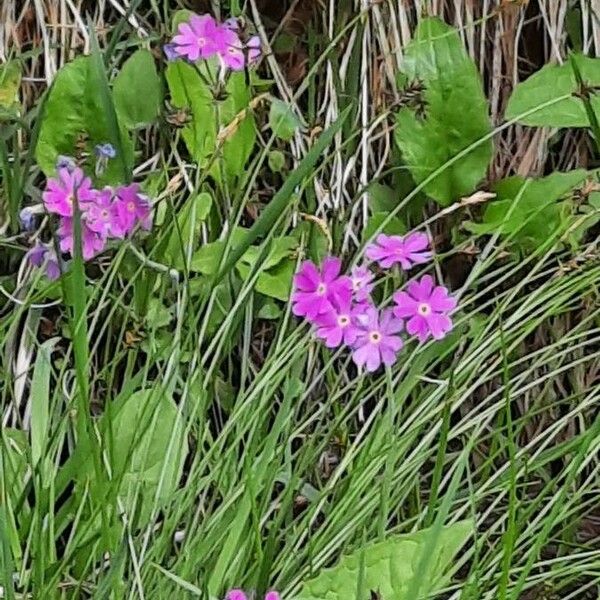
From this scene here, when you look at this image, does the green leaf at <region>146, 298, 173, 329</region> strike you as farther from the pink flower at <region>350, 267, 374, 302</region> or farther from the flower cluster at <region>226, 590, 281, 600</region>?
the flower cluster at <region>226, 590, 281, 600</region>

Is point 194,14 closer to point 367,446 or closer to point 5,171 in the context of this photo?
point 5,171

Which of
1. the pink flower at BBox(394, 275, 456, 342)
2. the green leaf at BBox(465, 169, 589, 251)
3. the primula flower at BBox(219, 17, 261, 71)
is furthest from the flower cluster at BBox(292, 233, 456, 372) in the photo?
the primula flower at BBox(219, 17, 261, 71)

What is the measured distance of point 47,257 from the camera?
94 centimetres

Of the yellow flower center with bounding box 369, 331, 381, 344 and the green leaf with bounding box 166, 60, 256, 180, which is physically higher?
the green leaf with bounding box 166, 60, 256, 180

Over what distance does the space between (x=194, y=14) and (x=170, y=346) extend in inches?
13.0

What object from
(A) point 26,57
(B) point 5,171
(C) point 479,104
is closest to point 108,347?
(B) point 5,171

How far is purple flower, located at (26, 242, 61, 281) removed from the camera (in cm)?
94

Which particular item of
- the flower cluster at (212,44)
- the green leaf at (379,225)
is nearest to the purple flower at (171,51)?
the flower cluster at (212,44)

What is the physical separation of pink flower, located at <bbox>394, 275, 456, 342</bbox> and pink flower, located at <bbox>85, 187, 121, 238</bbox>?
0.80 feet

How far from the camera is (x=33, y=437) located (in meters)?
0.89

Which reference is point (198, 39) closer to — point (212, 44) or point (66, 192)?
point (212, 44)

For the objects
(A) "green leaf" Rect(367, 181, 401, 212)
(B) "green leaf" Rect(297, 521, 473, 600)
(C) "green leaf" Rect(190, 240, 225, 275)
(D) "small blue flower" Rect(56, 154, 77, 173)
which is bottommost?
(B) "green leaf" Rect(297, 521, 473, 600)

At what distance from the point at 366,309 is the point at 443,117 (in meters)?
0.24

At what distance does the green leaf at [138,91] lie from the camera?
3.42 ft
